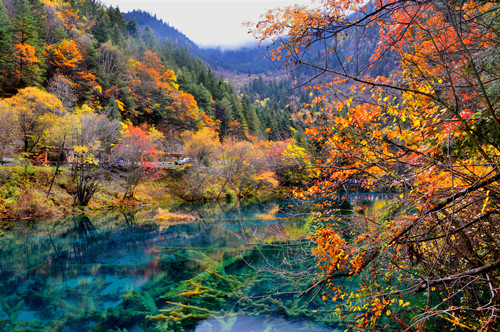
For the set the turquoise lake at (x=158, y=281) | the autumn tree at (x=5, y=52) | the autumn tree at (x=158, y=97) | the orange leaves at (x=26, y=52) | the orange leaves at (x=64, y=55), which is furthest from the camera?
the autumn tree at (x=158, y=97)

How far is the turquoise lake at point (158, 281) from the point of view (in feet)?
18.3

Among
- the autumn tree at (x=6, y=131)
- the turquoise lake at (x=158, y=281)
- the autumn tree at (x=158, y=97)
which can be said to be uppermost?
the autumn tree at (x=158, y=97)

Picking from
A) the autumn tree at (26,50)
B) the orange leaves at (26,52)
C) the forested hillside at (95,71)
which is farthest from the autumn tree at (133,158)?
the orange leaves at (26,52)

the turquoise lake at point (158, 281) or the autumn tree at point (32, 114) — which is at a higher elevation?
the autumn tree at point (32, 114)

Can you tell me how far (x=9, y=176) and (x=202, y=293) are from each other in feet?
55.4

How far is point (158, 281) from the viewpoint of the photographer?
7.88 meters

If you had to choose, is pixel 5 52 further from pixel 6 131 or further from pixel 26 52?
pixel 6 131

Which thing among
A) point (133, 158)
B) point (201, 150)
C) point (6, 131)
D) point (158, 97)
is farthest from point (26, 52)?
point (201, 150)

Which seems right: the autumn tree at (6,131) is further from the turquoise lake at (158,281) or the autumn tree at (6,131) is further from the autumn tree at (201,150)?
→ the autumn tree at (201,150)

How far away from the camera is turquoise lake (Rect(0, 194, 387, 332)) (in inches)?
219

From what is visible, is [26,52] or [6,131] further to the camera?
[26,52]

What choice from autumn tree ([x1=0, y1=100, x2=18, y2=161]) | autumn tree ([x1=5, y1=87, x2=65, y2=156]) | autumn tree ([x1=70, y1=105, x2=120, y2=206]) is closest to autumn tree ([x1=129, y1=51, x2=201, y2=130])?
autumn tree ([x1=70, y1=105, x2=120, y2=206])

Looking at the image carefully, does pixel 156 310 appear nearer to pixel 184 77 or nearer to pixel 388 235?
pixel 388 235

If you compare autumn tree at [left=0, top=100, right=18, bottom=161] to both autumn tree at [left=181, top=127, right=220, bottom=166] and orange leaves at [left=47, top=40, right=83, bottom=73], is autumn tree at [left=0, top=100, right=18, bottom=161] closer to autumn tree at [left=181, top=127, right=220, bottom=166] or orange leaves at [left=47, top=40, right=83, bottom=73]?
orange leaves at [left=47, top=40, right=83, bottom=73]
